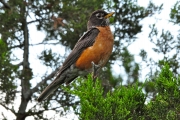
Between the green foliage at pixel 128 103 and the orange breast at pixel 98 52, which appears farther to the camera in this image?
the orange breast at pixel 98 52

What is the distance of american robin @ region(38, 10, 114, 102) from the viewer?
566 centimetres

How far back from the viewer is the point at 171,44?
7277 mm

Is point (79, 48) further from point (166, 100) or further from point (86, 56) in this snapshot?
point (166, 100)

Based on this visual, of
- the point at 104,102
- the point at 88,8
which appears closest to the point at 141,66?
the point at 88,8

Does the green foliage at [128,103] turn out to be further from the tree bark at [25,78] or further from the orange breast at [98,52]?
the tree bark at [25,78]

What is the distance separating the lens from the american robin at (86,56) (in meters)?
5.66

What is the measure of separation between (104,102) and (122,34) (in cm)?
474

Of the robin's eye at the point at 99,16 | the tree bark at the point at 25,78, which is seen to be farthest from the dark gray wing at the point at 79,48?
the tree bark at the point at 25,78

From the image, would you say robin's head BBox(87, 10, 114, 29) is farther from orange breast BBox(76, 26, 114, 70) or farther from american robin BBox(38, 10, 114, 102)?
orange breast BBox(76, 26, 114, 70)

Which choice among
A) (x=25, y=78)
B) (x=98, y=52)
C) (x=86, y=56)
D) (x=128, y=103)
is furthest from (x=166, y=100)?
(x=25, y=78)

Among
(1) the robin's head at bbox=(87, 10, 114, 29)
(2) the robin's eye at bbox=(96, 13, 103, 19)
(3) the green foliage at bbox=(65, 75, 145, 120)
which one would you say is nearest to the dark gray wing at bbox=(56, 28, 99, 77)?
(1) the robin's head at bbox=(87, 10, 114, 29)

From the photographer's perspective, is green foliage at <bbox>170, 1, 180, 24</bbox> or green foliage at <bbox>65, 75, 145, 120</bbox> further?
green foliage at <bbox>170, 1, 180, 24</bbox>

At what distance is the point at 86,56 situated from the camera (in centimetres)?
577

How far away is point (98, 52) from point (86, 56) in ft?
0.69
